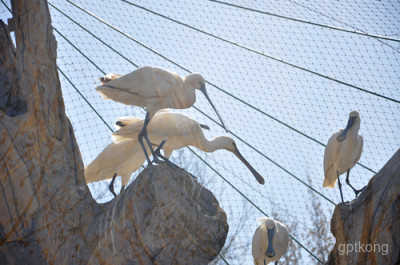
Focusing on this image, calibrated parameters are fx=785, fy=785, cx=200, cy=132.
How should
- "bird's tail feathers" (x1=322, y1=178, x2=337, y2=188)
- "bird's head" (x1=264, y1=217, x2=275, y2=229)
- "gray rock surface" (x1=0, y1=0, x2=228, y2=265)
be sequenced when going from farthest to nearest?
"bird's tail feathers" (x1=322, y1=178, x2=337, y2=188)
"bird's head" (x1=264, y1=217, x2=275, y2=229)
"gray rock surface" (x1=0, y1=0, x2=228, y2=265)

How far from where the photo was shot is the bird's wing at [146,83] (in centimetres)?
836

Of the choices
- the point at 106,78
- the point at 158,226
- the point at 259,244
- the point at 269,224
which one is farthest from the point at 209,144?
the point at 158,226

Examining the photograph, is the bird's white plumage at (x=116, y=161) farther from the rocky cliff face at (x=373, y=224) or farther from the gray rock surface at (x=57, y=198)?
the rocky cliff face at (x=373, y=224)

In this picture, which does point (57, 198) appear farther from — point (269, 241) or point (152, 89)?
point (269, 241)

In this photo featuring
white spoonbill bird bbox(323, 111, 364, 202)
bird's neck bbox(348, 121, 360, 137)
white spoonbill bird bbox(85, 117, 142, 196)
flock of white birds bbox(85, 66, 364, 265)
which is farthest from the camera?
bird's neck bbox(348, 121, 360, 137)

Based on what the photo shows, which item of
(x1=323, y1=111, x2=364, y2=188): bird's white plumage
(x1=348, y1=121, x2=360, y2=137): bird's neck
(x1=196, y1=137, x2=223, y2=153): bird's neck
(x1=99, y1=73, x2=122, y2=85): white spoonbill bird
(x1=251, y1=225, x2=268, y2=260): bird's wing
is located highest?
(x1=99, y1=73, x2=122, y2=85): white spoonbill bird

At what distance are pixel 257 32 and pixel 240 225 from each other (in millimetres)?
2738

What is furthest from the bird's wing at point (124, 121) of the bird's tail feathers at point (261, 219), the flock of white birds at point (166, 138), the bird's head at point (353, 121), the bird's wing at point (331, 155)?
the bird's head at point (353, 121)

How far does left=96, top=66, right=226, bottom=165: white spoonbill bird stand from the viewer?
840 cm

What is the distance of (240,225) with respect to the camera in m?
10.3

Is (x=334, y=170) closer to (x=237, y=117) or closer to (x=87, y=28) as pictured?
(x=237, y=117)

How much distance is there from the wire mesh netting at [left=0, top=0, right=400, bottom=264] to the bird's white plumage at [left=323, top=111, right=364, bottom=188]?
0.43ft

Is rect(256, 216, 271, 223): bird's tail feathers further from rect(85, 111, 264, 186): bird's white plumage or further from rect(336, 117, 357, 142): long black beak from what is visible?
rect(336, 117, 357, 142): long black beak

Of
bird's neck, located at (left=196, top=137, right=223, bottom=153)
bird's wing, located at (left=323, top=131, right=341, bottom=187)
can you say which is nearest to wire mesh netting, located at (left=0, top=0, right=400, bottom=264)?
bird's wing, located at (left=323, top=131, right=341, bottom=187)
